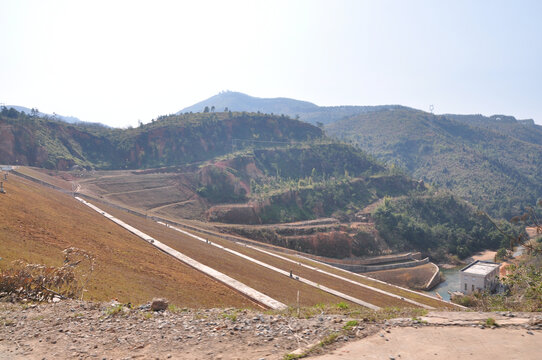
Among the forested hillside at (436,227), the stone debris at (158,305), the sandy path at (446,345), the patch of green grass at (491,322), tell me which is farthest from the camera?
the forested hillside at (436,227)

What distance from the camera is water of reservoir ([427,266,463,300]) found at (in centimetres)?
4662

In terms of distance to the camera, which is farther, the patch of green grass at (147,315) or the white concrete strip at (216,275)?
the white concrete strip at (216,275)

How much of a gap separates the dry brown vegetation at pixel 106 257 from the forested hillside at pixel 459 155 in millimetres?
104001

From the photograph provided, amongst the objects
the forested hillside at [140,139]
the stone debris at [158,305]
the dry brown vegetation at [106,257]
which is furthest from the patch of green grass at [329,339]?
the forested hillside at [140,139]

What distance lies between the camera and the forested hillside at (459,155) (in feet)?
360

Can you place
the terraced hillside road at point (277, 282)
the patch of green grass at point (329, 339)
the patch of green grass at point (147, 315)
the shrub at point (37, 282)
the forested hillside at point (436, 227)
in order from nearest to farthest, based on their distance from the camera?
the patch of green grass at point (329, 339), the patch of green grass at point (147, 315), the shrub at point (37, 282), the terraced hillside road at point (277, 282), the forested hillside at point (436, 227)

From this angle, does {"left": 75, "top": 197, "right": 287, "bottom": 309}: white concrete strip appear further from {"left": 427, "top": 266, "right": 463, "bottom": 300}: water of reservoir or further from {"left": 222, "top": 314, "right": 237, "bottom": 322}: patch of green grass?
{"left": 427, "top": 266, "right": 463, "bottom": 300}: water of reservoir

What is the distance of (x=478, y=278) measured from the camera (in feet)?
143

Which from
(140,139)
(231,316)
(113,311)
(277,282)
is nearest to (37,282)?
(113,311)

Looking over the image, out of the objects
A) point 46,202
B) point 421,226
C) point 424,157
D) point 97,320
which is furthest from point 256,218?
point 424,157

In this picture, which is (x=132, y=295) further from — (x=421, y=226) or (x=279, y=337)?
(x=421, y=226)

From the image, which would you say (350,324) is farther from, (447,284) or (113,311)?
(447,284)

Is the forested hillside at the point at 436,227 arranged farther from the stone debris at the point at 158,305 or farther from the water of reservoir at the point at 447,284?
the stone debris at the point at 158,305

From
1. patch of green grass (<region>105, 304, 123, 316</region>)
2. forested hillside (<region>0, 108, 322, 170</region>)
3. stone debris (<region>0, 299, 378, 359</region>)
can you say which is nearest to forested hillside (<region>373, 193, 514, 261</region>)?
forested hillside (<region>0, 108, 322, 170</region>)
